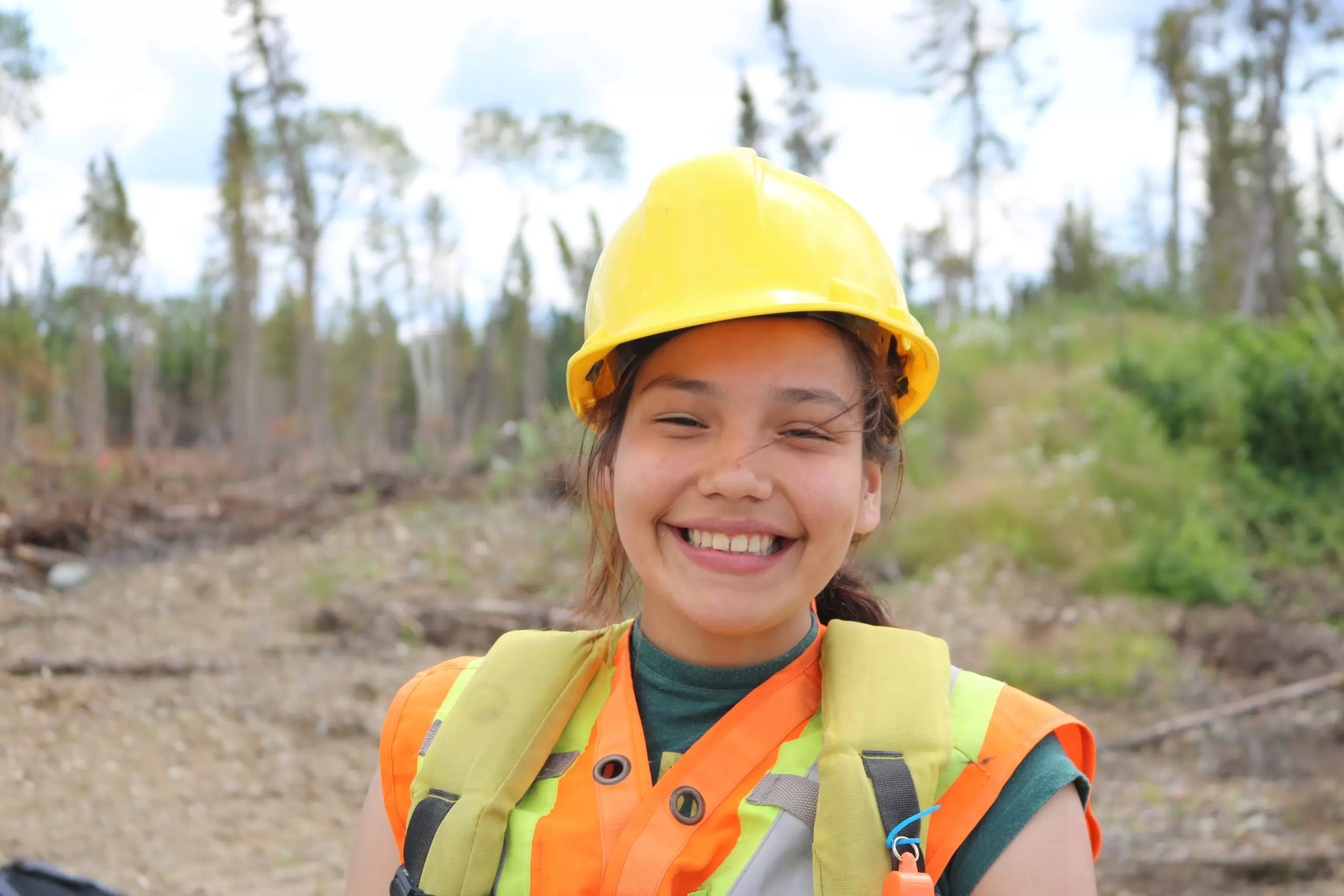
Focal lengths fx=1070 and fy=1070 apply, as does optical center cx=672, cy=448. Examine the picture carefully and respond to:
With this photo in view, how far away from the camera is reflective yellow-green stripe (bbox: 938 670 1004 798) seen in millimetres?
1376

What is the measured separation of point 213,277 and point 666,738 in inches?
1283

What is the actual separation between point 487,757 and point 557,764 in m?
0.11

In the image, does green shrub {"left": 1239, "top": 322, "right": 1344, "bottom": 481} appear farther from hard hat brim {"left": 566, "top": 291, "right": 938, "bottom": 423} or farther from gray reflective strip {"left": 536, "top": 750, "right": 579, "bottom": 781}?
gray reflective strip {"left": 536, "top": 750, "right": 579, "bottom": 781}

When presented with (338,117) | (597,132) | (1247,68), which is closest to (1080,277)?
(1247,68)

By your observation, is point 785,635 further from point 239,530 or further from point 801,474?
point 239,530

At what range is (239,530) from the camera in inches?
441

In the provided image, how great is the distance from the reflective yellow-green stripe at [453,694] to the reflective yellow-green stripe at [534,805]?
171mm

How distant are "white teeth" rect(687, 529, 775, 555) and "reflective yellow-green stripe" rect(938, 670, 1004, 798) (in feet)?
1.07

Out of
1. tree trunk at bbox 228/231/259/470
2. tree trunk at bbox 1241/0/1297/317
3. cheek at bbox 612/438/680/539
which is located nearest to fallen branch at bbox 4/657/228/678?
cheek at bbox 612/438/680/539

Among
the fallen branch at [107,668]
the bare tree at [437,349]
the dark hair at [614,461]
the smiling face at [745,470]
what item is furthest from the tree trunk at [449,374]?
the smiling face at [745,470]

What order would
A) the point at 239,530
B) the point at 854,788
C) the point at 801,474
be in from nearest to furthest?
the point at 854,788 < the point at 801,474 < the point at 239,530

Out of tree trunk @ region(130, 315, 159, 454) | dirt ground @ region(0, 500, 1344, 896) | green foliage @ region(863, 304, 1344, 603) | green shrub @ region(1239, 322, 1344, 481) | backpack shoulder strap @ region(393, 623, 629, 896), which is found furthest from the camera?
tree trunk @ region(130, 315, 159, 454)

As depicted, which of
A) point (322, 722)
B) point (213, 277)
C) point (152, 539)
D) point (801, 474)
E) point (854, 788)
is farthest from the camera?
point (213, 277)

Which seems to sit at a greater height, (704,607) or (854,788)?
(704,607)
